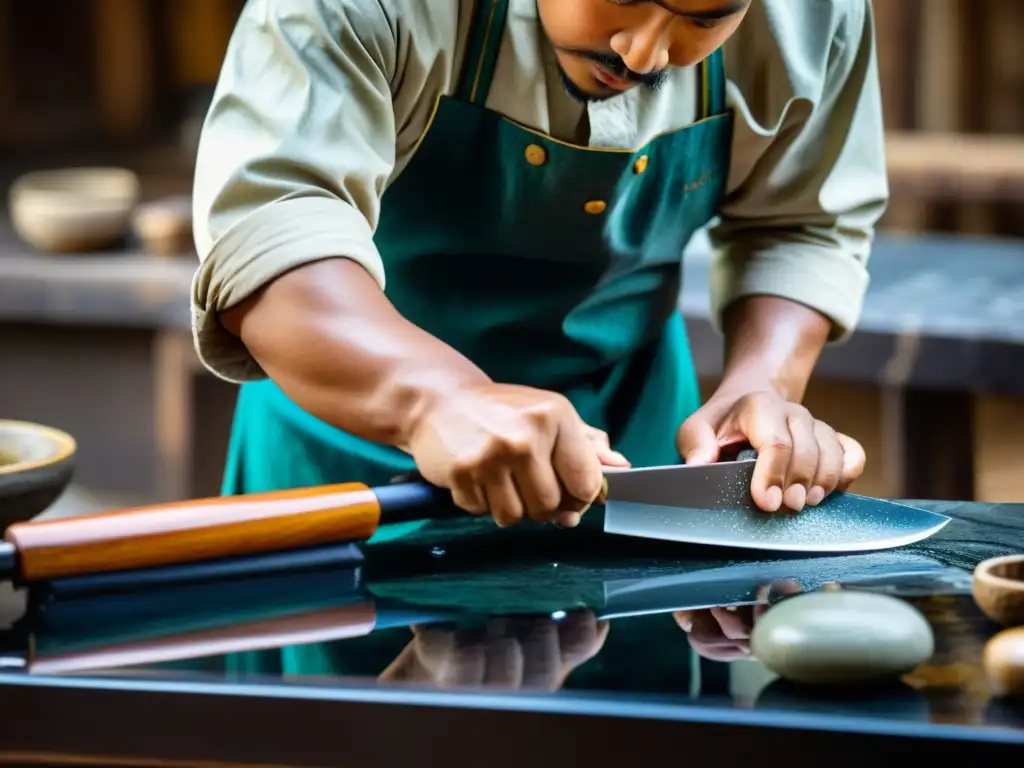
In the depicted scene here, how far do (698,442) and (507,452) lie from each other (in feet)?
1.22

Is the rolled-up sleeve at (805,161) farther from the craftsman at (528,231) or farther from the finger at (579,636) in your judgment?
the finger at (579,636)

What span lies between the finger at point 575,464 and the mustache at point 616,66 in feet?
1.13

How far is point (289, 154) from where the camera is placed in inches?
54.6

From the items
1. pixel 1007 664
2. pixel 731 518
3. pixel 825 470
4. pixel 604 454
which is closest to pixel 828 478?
pixel 825 470

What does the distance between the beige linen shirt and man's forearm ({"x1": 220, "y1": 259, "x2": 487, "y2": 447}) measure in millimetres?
22

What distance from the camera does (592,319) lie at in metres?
1.83

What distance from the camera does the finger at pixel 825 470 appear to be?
1474mm

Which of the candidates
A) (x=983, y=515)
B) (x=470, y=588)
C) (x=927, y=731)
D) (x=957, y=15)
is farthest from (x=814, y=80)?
(x=957, y=15)

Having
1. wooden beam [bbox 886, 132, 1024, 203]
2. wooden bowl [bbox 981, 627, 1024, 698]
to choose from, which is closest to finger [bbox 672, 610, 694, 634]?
wooden bowl [bbox 981, 627, 1024, 698]

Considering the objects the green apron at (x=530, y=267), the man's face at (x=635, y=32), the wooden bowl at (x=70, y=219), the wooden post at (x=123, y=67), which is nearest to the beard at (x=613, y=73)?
the man's face at (x=635, y=32)

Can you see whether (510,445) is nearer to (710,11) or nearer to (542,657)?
(542,657)

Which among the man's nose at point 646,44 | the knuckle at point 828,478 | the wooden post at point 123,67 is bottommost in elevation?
the knuckle at point 828,478

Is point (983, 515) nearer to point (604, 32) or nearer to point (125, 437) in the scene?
point (604, 32)

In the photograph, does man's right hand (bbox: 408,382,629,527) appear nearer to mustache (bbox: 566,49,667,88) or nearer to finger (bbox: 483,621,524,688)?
finger (bbox: 483,621,524,688)
